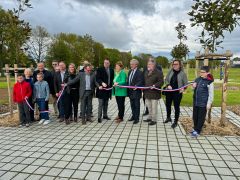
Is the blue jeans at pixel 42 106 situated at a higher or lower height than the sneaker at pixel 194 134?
higher

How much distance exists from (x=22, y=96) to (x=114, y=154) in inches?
160

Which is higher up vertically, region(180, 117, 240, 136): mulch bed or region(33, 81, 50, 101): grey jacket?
region(33, 81, 50, 101): grey jacket

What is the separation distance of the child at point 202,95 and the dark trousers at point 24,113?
5145 millimetres

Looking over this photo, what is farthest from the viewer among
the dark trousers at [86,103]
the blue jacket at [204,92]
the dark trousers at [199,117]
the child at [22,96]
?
the dark trousers at [86,103]

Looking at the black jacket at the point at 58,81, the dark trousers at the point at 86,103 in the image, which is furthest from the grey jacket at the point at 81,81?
the black jacket at the point at 58,81

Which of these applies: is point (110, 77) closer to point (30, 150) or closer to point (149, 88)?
point (149, 88)

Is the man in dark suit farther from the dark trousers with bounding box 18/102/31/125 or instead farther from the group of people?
the dark trousers with bounding box 18/102/31/125

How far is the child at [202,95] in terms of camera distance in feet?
20.7

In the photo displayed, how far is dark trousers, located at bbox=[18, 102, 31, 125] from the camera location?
7.73 m

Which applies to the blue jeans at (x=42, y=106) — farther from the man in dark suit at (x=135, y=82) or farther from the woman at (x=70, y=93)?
the man in dark suit at (x=135, y=82)

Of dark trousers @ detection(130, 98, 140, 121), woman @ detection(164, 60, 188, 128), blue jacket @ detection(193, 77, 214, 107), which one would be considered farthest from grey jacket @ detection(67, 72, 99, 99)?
blue jacket @ detection(193, 77, 214, 107)

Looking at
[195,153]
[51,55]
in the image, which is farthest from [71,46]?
[195,153]

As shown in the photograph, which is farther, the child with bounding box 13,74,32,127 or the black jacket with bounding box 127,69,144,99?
the black jacket with bounding box 127,69,144,99

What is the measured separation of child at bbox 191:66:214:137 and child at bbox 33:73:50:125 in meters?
4.77
